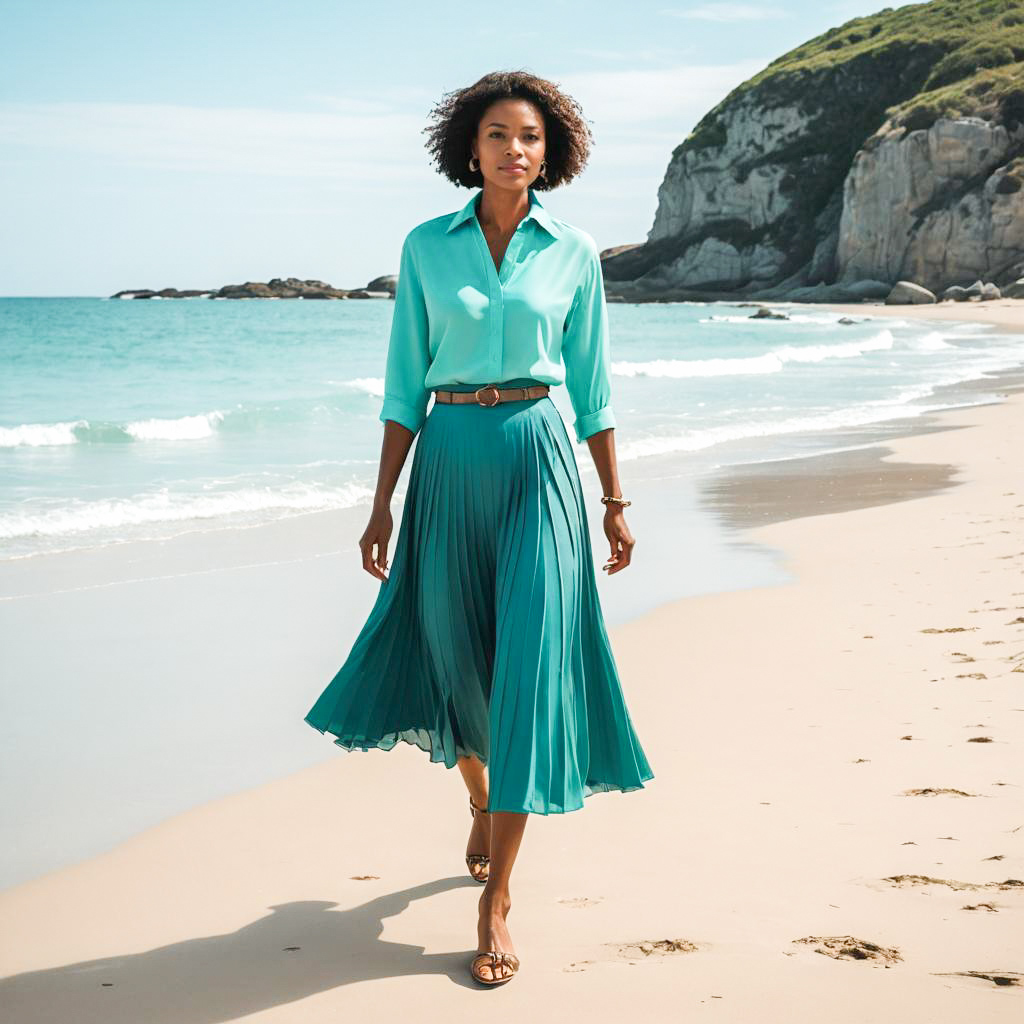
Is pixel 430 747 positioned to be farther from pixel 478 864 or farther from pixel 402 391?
pixel 402 391

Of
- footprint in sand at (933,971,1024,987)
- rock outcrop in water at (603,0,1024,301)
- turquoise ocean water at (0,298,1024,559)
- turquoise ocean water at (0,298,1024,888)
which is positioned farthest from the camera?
rock outcrop in water at (603,0,1024,301)

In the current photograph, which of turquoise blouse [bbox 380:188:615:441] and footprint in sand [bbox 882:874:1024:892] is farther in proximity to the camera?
footprint in sand [bbox 882:874:1024:892]

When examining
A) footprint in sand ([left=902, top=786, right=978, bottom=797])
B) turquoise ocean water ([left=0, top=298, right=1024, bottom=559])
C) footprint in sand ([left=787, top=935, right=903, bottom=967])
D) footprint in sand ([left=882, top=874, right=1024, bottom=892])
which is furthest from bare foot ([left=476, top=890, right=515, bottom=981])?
turquoise ocean water ([left=0, top=298, right=1024, bottom=559])

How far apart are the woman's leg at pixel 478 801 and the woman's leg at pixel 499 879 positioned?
13.2 inches

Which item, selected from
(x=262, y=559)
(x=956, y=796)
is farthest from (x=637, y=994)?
(x=262, y=559)

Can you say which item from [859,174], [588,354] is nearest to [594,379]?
[588,354]

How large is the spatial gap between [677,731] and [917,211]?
68679mm

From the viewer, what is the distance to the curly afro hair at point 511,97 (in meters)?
3.01

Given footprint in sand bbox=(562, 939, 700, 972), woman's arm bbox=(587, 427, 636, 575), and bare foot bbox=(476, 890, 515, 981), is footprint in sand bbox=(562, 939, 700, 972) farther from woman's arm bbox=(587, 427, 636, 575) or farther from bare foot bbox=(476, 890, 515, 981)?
woman's arm bbox=(587, 427, 636, 575)

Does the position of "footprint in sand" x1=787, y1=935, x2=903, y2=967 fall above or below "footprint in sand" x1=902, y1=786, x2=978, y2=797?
above

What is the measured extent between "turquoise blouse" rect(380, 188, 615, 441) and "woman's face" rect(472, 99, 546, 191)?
8cm

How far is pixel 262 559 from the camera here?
7.54 m

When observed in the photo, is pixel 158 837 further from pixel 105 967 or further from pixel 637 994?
pixel 637 994

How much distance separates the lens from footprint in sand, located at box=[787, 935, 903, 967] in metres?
2.66
